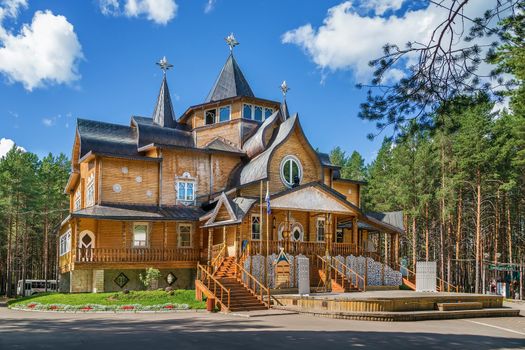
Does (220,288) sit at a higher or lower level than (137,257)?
lower

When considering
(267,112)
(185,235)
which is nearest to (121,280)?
(185,235)

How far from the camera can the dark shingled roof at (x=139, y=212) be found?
29109mm

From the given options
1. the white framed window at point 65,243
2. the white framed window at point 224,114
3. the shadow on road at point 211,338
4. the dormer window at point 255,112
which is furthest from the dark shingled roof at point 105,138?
the shadow on road at point 211,338

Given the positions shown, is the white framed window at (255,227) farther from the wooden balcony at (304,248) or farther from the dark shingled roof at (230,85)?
the dark shingled roof at (230,85)

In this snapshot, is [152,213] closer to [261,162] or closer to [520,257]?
[261,162]

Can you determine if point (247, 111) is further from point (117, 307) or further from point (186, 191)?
point (117, 307)

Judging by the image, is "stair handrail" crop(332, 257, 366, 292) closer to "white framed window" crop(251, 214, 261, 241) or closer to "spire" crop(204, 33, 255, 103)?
"white framed window" crop(251, 214, 261, 241)

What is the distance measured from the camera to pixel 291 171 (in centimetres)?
3266

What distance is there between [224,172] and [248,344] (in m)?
22.0

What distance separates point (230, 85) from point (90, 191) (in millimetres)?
12188

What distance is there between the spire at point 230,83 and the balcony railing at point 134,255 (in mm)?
11787

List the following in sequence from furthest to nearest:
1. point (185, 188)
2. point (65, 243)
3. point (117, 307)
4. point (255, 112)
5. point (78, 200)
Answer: point (78, 200)
point (255, 112)
point (65, 243)
point (185, 188)
point (117, 307)

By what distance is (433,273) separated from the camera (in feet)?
88.3

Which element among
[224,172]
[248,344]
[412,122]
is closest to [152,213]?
[224,172]
